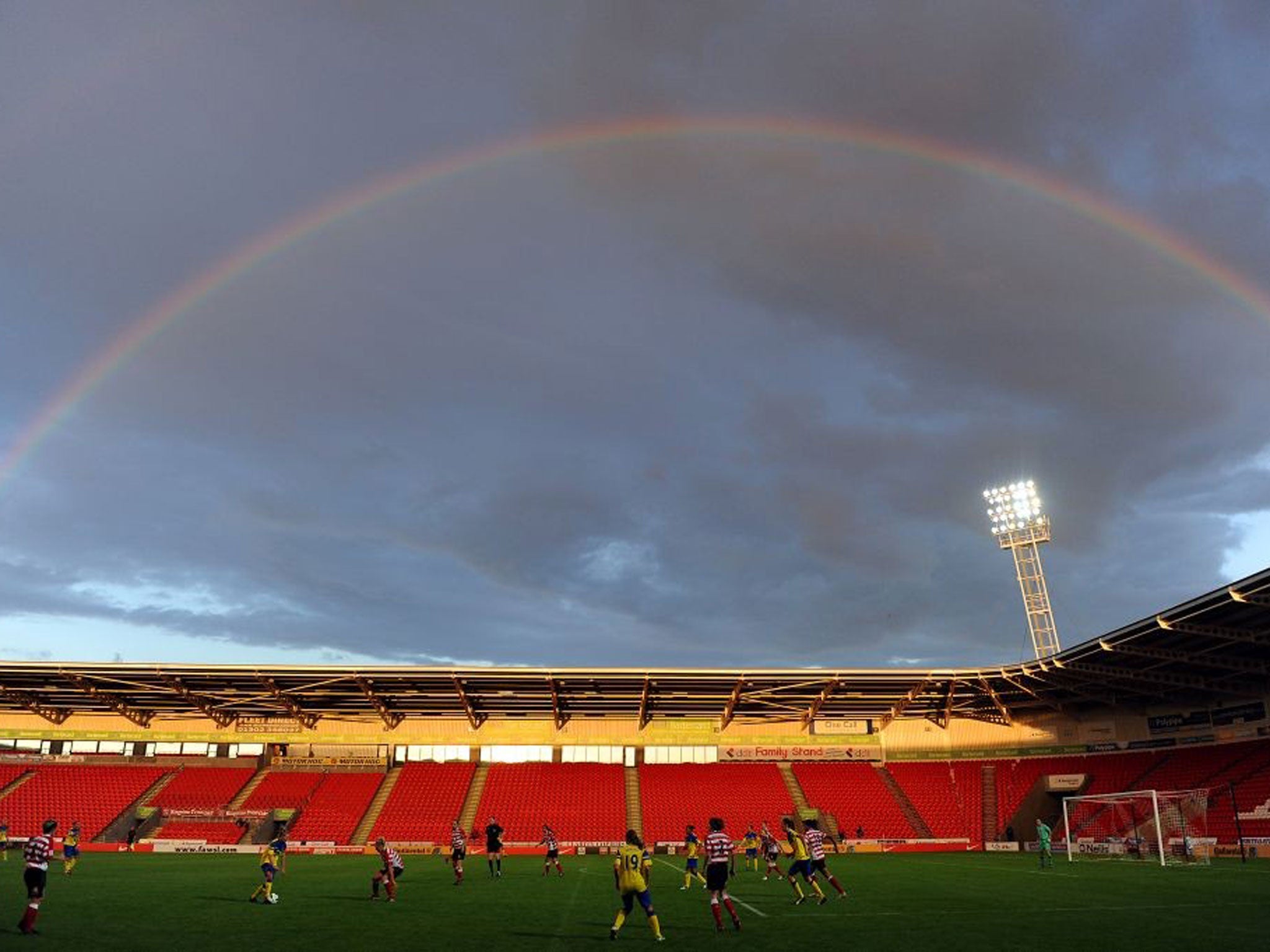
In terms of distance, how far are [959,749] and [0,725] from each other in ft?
241

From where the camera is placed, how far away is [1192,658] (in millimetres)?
43906

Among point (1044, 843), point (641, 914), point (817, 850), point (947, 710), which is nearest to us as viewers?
point (641, 914)

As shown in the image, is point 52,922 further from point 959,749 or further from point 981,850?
point 959,749

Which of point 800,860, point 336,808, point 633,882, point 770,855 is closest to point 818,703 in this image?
point 770,855

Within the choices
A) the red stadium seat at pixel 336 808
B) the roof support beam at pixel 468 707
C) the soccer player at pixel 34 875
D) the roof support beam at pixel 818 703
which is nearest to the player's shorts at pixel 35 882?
the soccer player at pixel 34 875

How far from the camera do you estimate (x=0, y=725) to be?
203 feet

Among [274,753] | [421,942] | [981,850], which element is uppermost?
[274,753]

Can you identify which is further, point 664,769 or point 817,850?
point 664,769

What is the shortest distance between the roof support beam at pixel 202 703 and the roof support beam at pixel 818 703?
145ft

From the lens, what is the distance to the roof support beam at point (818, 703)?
58503 millimetres

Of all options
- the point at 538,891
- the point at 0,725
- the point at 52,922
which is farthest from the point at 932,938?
the point at 0,725

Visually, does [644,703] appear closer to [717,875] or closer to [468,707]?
[468,707]

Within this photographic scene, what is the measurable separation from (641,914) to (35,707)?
205ft

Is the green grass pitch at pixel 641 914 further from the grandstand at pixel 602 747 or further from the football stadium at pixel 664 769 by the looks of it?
the grandstand at pixel 602 747
